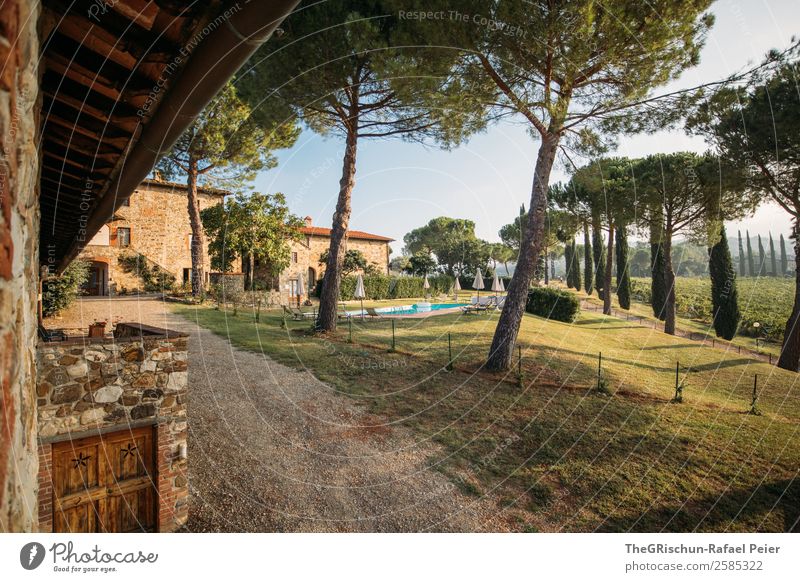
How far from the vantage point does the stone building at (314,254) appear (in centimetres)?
2294

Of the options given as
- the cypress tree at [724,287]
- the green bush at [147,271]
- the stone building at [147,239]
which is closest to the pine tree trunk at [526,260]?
the cypress tree at [724,287]

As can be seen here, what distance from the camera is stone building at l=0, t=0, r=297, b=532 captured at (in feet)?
3.35

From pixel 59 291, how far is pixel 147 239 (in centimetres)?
935

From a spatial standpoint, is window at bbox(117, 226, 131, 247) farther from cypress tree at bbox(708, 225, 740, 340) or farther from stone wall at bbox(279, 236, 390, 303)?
cypress tree at bbox(708, 225, 740, 340)

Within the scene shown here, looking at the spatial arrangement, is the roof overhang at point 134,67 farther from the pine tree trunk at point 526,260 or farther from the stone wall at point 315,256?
the stone wall at point 315,256

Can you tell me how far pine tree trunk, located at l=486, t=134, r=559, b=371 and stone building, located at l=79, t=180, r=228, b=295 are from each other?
695 inches

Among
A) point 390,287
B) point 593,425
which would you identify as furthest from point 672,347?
point 390,287

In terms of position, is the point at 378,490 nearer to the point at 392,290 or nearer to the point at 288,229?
the point at 288,229

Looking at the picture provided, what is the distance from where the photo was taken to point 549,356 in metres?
9.07

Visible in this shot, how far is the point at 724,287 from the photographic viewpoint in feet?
33.7

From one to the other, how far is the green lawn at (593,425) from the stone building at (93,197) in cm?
396

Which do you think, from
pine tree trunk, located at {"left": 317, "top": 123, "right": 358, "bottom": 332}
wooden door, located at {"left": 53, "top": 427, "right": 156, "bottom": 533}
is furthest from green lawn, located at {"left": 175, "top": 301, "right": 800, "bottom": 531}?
wooden door, located at {"left": 53, "top": 427, "right": 156, "bottom": 533}
